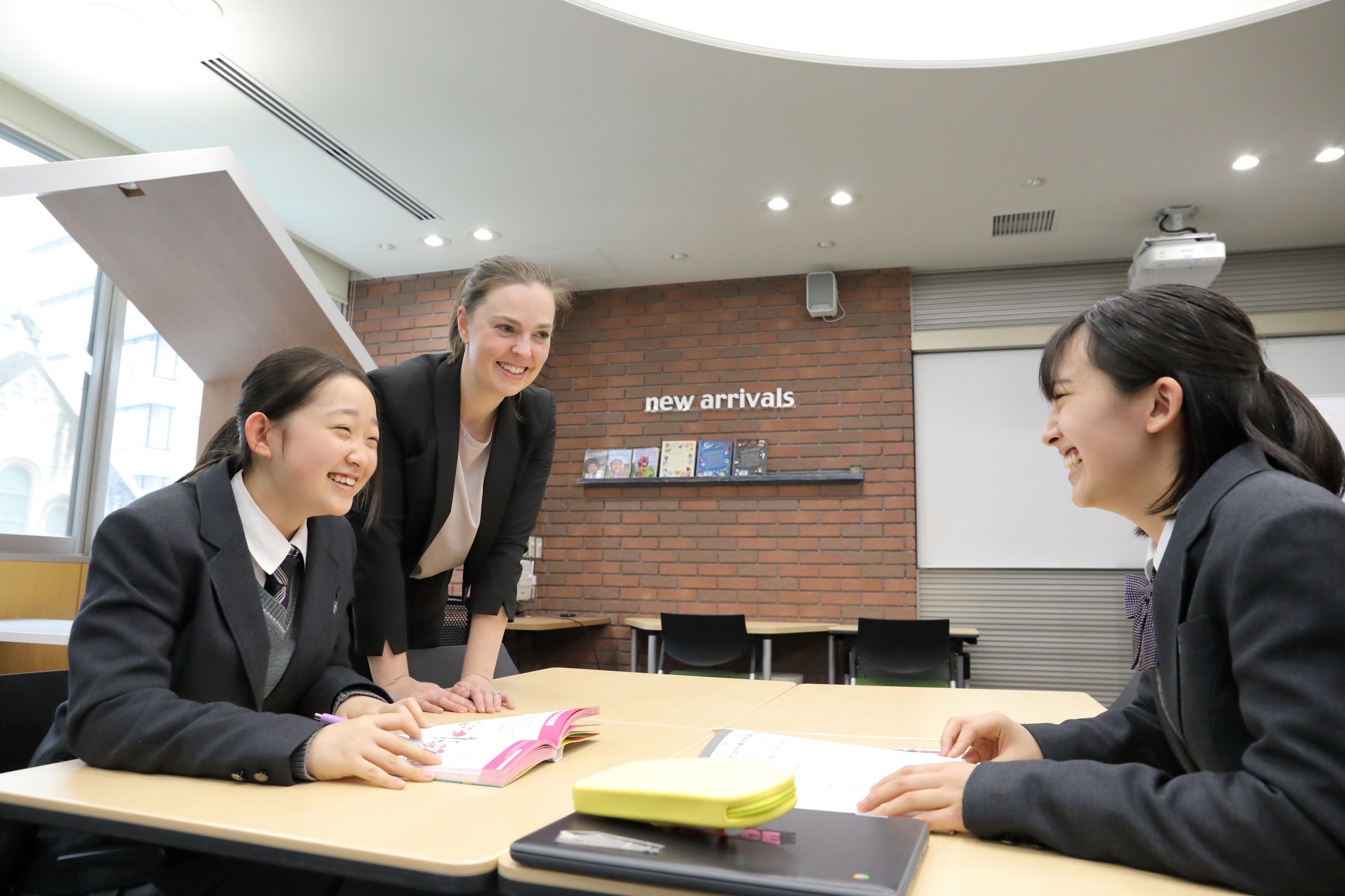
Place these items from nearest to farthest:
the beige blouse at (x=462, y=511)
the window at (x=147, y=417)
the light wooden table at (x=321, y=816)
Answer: the light wooden table at (x=321, y=816) → the beige blouse at (x=462, y=511) → the window at (x=147, y=417)

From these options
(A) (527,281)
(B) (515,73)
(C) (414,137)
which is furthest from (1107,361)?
Answer: (C) (414,137)

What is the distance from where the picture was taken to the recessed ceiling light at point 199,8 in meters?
3.26

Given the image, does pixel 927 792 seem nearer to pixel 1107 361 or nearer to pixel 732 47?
pixel 1107 361

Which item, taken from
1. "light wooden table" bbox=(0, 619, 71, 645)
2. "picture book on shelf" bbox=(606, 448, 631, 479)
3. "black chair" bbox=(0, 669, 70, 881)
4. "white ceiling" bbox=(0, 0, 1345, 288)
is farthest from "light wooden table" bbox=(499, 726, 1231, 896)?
"picture book on shelf" bbox=(606, 448, 631, 479)

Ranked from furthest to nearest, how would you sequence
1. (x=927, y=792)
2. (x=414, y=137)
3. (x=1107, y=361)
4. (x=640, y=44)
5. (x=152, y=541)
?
(x=414, y=137) < (x=640, y=44) < (x=152, y=541) < (x=1107, y=361) < (x=927, y=792)

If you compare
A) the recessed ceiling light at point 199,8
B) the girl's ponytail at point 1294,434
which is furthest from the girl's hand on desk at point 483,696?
the recessed ceiling light at point 199,8

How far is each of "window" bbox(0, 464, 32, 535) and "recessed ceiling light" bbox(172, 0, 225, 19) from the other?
2.26 m

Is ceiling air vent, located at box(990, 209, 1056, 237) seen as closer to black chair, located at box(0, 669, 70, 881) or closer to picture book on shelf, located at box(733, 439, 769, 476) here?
picture book on shelf, located at box(733, 439, 769, 476)

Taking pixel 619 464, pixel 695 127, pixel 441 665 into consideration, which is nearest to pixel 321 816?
pixel 441 665

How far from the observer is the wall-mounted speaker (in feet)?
19.2

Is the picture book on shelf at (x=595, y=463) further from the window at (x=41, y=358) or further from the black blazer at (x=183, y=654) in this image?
the black blazer at (x=183, y=654)

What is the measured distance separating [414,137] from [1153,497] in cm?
411

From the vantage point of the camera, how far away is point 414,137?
4.27 m

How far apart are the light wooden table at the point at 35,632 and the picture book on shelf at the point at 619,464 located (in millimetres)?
3727
